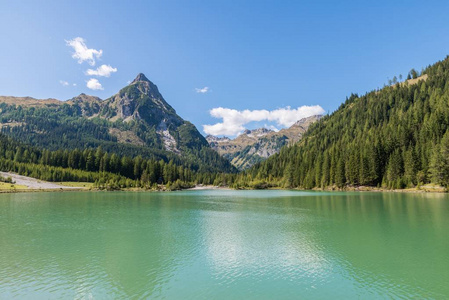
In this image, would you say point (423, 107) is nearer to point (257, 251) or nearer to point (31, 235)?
point (257, 251)

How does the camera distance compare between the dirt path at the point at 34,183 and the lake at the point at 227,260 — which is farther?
the dirt path at the point at 34,183

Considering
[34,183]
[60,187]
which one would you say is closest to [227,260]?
[60,187]

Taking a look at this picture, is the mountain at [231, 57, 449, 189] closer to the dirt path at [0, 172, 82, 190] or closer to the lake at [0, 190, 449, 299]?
the lake at [0, 190, 449, 299]

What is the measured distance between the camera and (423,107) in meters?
175

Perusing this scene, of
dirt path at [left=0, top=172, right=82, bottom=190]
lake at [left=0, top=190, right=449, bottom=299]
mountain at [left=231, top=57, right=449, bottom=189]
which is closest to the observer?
lake at [left=0, top=190, right=449, bottom=299]

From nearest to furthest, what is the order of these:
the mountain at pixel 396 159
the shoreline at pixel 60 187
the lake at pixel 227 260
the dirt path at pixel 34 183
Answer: the lake at pixel 227 260 → the shoreline at pixel 60 187 → the mountain at pixel 396 159 → the dirt path at pixel 34 183

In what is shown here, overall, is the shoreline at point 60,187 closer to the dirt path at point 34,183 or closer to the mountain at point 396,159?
the dirt path at point 34,183

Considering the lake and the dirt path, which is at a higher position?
the dirt path

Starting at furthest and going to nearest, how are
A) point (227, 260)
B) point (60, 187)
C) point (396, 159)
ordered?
point (60, 187)
point (396, 159)
point (227, 260)

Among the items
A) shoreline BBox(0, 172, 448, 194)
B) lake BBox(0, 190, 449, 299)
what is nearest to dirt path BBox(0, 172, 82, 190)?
A: shoreline BBox(0, 172, 448, 194)

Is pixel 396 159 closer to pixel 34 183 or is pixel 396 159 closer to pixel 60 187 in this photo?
pixel 60 187

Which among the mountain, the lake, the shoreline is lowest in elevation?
the lake

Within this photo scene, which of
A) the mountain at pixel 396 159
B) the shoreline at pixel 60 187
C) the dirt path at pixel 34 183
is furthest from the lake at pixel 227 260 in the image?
the dirt path at pixel 34 183

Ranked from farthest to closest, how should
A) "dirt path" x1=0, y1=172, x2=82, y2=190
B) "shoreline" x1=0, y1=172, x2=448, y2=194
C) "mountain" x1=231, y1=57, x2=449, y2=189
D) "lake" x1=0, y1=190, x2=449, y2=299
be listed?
"dirt path" x1=0, y1=172, x2=82, y2=190 < "mountain" x1=231, y1=57, x2=449, y2=189 < "shoreline" x1=0, y1=172, x2=448, y2=194 < "lake" x1=0, y1=190, x2=449, y2=299
